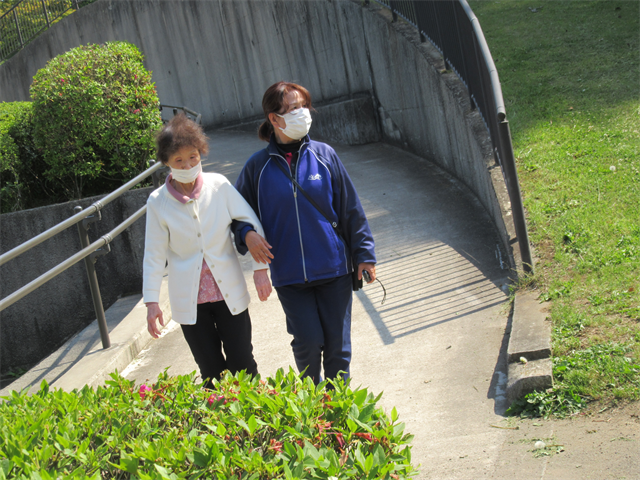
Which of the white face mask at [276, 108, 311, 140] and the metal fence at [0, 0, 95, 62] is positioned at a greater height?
the metal fence at [0, 0, 95, 62]

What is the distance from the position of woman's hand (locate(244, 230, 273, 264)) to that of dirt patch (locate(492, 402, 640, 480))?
4.65ft

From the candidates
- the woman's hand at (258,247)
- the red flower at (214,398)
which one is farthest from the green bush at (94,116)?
the red flower at (214,398)

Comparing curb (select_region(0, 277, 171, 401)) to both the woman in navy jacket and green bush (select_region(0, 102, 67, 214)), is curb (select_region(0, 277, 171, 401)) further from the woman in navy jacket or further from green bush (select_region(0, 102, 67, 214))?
green bush (select_region(0, 102, 67, 214))

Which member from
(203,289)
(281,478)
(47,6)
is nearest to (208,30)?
(47,6)

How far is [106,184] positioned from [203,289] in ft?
16.0

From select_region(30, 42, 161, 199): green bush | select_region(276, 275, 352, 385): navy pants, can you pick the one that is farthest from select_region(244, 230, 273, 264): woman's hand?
select_region(30, 42, 161, 199): green bush

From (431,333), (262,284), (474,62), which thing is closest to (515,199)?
(431,333)

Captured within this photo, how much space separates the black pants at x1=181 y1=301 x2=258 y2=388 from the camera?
3.23 meters

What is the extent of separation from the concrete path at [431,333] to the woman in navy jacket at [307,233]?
648mm

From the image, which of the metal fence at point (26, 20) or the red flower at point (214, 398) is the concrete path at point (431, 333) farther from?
the metal fence at point (26, 20)

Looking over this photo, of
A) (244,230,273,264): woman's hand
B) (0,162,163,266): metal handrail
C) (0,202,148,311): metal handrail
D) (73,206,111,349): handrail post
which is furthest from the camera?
(73,206,111,349): handrail post

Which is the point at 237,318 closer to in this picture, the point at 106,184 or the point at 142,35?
the point at 106,184

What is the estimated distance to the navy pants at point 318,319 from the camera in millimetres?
3123

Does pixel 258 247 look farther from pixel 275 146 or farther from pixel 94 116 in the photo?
pixel 94 116
